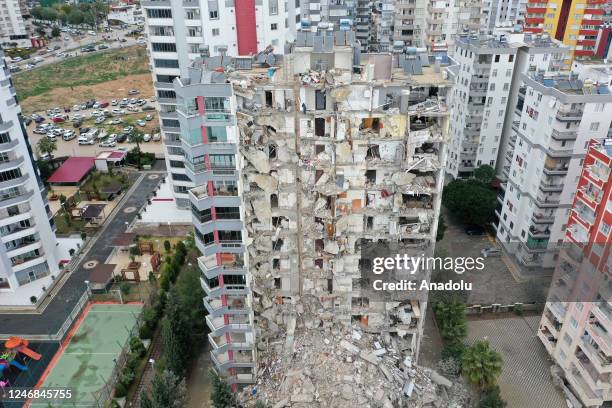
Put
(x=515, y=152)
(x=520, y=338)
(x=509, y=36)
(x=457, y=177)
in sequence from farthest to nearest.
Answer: (x=457, y=177) → (x=509, y=36) → (x=515, y=152) → (x=520, y=338)

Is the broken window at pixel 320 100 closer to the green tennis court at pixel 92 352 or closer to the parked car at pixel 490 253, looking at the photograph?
the green tennis court at pixel 92 352

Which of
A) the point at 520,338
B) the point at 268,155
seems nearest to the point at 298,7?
the point at 268,155

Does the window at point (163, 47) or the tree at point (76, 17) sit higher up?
the window at point (163, 47)

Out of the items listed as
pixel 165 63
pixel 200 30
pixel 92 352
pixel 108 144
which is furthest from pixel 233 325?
pixel 108 144

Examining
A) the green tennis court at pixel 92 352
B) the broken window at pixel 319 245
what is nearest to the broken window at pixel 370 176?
the broken window at pixel 319 245

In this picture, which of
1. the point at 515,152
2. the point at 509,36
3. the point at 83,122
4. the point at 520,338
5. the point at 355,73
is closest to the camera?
the point at 355,73

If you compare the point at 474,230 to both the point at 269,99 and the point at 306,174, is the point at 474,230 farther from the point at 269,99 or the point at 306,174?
the point at 269,99

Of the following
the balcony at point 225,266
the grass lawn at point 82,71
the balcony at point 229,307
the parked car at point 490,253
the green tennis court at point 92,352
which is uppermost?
the balcony at point 225,266

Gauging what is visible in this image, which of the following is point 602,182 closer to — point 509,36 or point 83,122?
point 509,36
